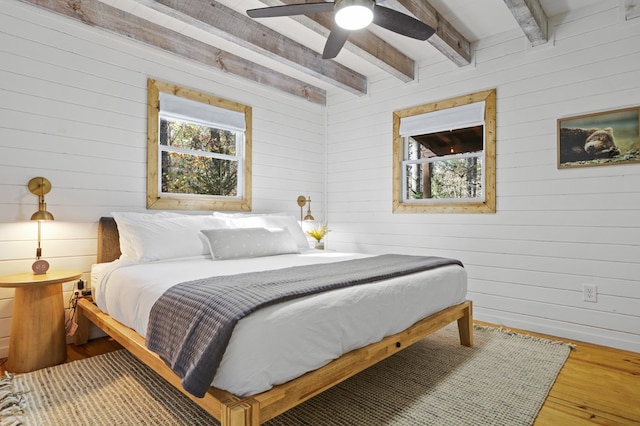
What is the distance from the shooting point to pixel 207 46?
350 centimetres

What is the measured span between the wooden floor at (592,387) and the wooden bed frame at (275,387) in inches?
23.9

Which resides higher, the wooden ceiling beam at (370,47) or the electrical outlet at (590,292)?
the wooden ceiling beam at (370,47)

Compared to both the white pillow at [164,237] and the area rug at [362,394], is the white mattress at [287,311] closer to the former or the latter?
the white pillow at [164,237]

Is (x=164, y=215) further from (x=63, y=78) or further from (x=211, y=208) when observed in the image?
(x=63, y=78)

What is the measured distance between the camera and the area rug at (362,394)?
179 centimetres

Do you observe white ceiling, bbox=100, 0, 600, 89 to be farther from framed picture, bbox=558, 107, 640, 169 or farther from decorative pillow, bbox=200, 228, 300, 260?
decorative pillow, bbox=200, 228, 300, 260

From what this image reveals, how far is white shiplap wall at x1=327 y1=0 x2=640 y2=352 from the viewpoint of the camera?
278 centimetres

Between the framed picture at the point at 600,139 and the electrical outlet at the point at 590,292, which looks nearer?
the framed picture at the point at 600,139

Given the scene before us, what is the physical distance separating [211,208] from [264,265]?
4.79ft

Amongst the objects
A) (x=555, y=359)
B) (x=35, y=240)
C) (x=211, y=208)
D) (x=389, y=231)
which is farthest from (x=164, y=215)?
(x=555, y=359)

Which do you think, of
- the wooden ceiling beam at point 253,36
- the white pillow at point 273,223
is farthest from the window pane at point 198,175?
the wooden ceiling beam at point 253,36

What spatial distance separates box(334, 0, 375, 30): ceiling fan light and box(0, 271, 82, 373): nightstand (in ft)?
7.97

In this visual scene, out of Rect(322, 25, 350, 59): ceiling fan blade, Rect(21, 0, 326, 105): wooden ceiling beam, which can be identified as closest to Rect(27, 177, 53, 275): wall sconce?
Rect(21, 0, 326, 105): wooden ceiling beam

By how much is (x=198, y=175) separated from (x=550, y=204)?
130 inches
